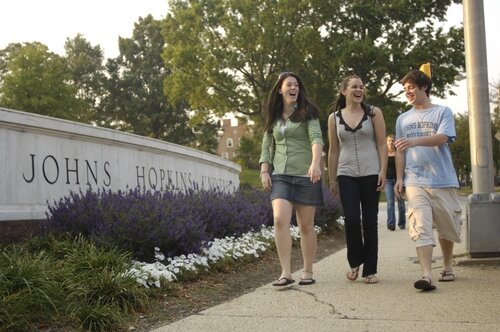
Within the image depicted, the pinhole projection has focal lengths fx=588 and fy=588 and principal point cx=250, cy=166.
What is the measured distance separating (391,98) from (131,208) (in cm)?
2547

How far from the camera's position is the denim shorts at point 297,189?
5070 mm

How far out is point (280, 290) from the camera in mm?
4965

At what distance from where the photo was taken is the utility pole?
5833 mm

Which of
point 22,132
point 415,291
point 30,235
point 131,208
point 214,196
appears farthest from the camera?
point 214,196

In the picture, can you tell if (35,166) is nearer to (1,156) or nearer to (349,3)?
(1,156)

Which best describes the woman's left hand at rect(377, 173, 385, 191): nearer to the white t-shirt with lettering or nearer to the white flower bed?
the white t-shirt with lettering

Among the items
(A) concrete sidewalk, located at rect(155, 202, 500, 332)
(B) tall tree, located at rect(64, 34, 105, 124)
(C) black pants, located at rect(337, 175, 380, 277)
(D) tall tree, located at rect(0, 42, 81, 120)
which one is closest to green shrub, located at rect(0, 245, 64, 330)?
(A) concrete sidewalk, located at rect(155, 202, 500, 332)

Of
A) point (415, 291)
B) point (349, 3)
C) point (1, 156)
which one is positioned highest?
point (349, 3)

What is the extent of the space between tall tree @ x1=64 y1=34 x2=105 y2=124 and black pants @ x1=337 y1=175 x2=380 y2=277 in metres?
50.3

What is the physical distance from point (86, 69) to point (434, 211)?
179 ft

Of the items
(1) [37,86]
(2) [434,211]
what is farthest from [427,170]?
(1) [37,86]

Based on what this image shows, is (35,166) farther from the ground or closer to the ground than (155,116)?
closer to the ground

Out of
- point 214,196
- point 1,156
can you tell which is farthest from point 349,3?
point 1,156

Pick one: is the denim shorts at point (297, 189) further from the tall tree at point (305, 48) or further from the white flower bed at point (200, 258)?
the tall tree at point (305, 48)
